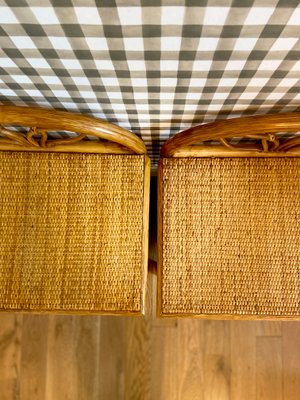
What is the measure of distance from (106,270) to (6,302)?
229 millimetres

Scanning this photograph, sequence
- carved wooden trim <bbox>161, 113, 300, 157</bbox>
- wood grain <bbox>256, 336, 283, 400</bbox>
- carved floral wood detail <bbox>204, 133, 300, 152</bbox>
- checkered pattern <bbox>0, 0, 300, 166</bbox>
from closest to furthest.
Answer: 1. checkered pattern <bbox>0, 0, 300, 166</bbox>
2. carved wooden trim <bbox>161, 113, 300, 157</bbox>
3. carved floral wood detail <bbox>204, 133, 300, 152</bbox>
4. wood grain <bbox>256, 336, 283, 400</bbox>

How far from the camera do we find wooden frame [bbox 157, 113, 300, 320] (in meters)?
0.68

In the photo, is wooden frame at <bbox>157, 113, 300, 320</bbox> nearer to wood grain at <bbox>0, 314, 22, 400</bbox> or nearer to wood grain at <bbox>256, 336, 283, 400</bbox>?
wood grain at <bbox>256, 336, 283, 400</bbox>

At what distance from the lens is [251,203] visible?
87 centimetres

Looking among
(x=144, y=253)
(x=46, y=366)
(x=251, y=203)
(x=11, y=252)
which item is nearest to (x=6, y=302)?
(x=11, y=252)

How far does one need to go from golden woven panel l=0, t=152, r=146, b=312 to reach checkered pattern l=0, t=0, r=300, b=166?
153mm

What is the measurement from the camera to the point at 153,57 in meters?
0.61

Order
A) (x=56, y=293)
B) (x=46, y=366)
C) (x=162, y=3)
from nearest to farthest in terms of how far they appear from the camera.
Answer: (x=162, y=3)
(x=56, y=293)
(x=46, y=366)

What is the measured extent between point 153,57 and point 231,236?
43 centimetres

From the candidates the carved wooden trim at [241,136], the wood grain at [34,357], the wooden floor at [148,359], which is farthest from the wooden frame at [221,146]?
the wood grain at [34,357]

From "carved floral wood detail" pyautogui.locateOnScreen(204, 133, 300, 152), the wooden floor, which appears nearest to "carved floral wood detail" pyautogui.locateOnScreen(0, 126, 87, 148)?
"carved floral wood detail" pyautogui.locateOnScreen(204, 133, 300, 152)

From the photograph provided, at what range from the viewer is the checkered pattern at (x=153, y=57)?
0.52m

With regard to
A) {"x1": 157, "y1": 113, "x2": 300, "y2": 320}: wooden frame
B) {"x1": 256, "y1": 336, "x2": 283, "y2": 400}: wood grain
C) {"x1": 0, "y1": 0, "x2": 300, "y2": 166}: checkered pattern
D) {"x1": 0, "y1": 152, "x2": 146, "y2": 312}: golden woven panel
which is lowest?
{"x1": 256, "y1": 336, "x2": 283, "y2": 400}: wood grain

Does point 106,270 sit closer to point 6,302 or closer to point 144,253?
point 144,253
